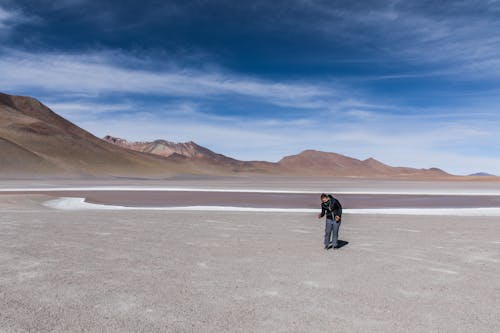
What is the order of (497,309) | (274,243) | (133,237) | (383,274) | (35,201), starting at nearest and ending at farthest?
1. (497,309)
2. (383,274)
3. (274,243)
4. (133,237)
5. (35,201)

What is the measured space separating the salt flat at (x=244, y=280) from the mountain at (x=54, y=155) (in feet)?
372

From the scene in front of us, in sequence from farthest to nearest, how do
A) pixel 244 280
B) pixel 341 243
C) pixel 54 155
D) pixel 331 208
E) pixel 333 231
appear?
pixel 54 155
pixel 341 243
pixel 331 208
pixel 333 231
pixel 244 280

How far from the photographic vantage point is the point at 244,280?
867 cm

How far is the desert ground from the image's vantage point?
6480mm

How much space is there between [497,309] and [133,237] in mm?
9700

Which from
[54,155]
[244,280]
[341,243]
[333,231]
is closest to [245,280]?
[244,280]

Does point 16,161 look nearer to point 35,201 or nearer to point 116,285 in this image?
point 35,201

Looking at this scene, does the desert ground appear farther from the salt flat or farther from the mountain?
the mountain

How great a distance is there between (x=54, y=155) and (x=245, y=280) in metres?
148

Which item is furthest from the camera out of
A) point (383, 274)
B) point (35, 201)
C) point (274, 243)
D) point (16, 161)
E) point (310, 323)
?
point (16, 161)

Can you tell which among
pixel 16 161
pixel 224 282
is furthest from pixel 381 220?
pixel 16 161

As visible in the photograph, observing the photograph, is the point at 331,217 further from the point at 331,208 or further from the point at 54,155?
the point at 54,155

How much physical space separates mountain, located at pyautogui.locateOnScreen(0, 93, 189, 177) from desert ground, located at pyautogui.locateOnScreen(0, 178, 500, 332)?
113347mm

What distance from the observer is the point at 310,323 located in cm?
636
